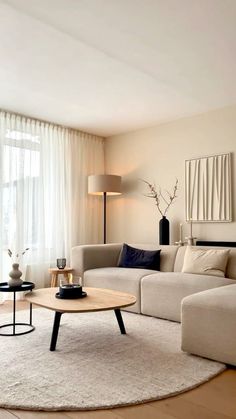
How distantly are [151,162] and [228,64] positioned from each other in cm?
219

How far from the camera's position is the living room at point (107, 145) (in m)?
2.11

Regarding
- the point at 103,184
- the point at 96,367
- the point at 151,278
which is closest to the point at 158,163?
the point at 103,184

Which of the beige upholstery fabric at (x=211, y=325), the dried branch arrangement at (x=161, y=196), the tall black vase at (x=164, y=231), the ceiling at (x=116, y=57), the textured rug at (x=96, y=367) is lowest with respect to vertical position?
the textured rug at (x=96, y=367)

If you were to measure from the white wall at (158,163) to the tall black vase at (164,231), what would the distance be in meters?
0.21

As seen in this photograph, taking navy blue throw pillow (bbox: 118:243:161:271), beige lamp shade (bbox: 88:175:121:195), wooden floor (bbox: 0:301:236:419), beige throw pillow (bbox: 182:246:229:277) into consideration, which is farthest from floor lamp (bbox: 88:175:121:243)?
wooden floor (bbox: 0:301:236:419)

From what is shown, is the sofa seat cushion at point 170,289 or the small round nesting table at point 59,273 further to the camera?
the small round nesting table at point 59,273

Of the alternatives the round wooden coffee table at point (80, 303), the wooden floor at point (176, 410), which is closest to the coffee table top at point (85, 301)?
the round wooden coffee table at point (80, 303)

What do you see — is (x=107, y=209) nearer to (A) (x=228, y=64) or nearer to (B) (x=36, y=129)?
(B) (x=36, y=129)

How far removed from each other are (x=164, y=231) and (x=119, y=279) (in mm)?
1144

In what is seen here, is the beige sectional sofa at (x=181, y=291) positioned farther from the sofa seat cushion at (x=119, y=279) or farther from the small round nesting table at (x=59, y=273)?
the small round nesting table at (x=59, y=273)

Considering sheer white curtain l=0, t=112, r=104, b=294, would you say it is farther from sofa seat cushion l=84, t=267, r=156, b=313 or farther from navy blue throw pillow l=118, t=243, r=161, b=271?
navy blue throw pillow l=118, t=243, r=161, b=271

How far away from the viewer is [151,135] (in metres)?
5.32

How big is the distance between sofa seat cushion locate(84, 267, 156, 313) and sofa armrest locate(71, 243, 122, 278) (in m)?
0.12

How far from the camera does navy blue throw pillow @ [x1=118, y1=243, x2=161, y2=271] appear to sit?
14.0 ft
